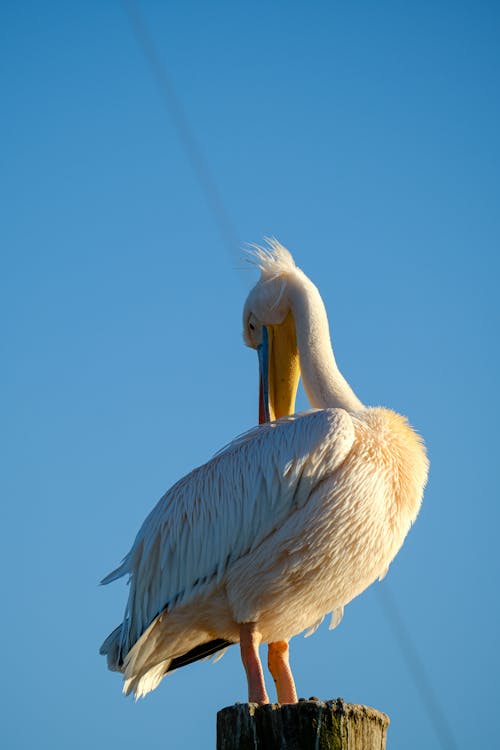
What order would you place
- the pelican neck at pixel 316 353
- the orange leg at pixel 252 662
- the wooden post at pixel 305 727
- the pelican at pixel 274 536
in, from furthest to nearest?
the pelican neck at pixel 316 353 → the pelican at pixel 274 536 → the orange leg at pixel 252 662 → the wooden post at pixel 305 727

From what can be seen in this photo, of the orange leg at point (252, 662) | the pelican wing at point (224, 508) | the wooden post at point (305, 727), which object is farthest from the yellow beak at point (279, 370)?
the wooden post at point (305, 727)

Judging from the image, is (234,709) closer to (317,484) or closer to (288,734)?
(288,734)

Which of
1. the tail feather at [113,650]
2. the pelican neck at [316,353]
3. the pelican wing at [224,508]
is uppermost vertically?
the pelican neck at [316,353]

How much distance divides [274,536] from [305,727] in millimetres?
2029

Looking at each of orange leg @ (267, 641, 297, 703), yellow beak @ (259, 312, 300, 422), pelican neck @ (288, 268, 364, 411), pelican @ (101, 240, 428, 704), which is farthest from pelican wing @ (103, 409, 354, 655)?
yellow beak @ (259, 312, 300, 422)

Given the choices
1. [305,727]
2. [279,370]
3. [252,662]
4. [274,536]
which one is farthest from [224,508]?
[305,727]

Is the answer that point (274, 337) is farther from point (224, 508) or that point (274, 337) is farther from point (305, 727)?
point (305, 727)

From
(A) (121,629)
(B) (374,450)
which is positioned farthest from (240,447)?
(A) (121,629)

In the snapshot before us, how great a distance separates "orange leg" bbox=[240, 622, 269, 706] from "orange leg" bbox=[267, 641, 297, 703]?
31 cm

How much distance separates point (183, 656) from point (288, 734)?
9.13 ft

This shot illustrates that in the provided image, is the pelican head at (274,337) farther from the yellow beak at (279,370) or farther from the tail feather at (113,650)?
the tail feather at (113,650)

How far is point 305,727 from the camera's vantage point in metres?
4.18

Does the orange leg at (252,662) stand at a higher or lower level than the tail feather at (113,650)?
lower

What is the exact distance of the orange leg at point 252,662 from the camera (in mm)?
5784
